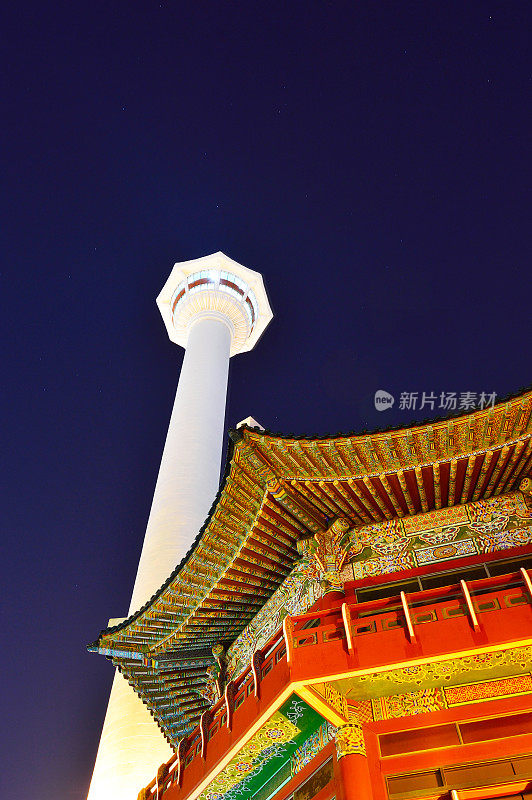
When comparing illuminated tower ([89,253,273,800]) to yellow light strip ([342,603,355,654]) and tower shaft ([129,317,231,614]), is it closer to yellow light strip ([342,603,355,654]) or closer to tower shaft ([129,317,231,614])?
tower shaft ([129,317,231,614])

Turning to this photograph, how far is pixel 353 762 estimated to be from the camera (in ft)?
25.4

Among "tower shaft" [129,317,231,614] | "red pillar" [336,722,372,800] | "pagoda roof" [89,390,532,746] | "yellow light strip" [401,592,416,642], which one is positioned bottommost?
"red pillar" [336,722,372,800]

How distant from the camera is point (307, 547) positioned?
10.8 metres

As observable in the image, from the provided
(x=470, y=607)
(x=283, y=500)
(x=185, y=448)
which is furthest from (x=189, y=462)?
(x=470, y=607)

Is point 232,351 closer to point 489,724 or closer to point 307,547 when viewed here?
point 307,547

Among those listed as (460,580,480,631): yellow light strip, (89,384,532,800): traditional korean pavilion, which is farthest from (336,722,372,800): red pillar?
(460,580,480,631): yellow light strip

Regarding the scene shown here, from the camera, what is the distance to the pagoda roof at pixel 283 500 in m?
9.14

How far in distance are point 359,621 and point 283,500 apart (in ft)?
8.41

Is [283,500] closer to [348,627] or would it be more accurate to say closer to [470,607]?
[348,627]

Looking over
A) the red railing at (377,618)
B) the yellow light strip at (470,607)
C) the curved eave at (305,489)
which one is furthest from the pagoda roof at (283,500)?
the yellow light strip at (470,607)

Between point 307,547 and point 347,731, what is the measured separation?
3268 mm

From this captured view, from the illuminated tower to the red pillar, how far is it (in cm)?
997

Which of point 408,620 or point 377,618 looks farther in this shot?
point 377,618

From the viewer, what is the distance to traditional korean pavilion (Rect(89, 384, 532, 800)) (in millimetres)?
7664
